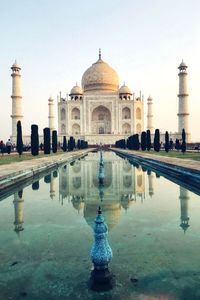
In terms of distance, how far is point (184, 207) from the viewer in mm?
4789

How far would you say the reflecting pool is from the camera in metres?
2.10

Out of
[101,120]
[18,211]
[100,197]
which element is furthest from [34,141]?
[101,120]

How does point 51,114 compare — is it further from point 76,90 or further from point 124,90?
point 124,90

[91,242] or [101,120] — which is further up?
[101,120]

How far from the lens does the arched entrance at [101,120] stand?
165ft

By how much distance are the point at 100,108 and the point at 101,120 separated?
77.2 inches

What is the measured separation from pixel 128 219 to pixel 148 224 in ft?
1.04

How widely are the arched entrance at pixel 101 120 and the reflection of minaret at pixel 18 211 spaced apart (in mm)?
44322

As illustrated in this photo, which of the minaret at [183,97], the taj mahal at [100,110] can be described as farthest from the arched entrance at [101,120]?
the minaret at [183,97]

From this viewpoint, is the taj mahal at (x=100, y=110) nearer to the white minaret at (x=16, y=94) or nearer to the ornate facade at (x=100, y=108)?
the ornate facade at (x=100, y=108)

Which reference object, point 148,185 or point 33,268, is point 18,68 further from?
point 33,268

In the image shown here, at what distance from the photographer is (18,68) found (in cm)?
3844

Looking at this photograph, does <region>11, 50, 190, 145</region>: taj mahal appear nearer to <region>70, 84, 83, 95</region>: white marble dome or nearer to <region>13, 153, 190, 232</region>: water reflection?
<region>70, 84, 83, 95</region>: white marble dome

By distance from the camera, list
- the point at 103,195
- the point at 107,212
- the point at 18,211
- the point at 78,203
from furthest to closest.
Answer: the point at 103,195
the point at 78,203
the point at 18,211
the point at 107,212
